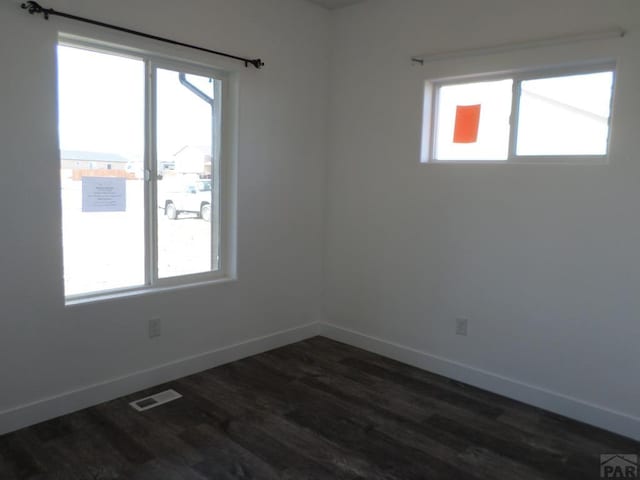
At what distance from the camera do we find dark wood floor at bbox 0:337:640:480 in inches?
92.6

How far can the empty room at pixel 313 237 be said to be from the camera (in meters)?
2.55

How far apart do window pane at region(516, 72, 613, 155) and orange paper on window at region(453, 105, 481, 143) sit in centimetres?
32

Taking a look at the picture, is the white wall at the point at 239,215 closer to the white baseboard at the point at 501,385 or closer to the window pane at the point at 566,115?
the white baseboard at the point at 501,385

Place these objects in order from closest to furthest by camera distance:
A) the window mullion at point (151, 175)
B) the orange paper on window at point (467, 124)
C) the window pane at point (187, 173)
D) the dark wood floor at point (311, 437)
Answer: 1. the dark wood floor at point (311, 437)
2. the window mullion at point (151, 175)
3. the window pane at point (187, 173)
4. the orange paper on window at point (467, 124)

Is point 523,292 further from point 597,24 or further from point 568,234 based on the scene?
point 597,24

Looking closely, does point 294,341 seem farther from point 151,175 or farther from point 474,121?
point 474,121

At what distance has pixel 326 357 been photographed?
12.6 ft

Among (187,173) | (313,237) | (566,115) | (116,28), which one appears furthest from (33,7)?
(566,115)

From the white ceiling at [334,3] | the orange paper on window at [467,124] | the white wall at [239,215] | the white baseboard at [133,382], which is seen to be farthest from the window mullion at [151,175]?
the orange paper on window at [467,124]

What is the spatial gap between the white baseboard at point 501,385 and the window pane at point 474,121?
4.94 ft

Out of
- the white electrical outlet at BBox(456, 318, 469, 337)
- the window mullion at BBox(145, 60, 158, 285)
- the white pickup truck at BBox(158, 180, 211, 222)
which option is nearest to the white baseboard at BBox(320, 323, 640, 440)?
the white electrical outlet at BBox(456, 318, 469, 337)

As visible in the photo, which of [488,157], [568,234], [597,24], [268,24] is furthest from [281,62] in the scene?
[568,234]

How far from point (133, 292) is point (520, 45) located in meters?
2.92

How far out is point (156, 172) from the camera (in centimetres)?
317
